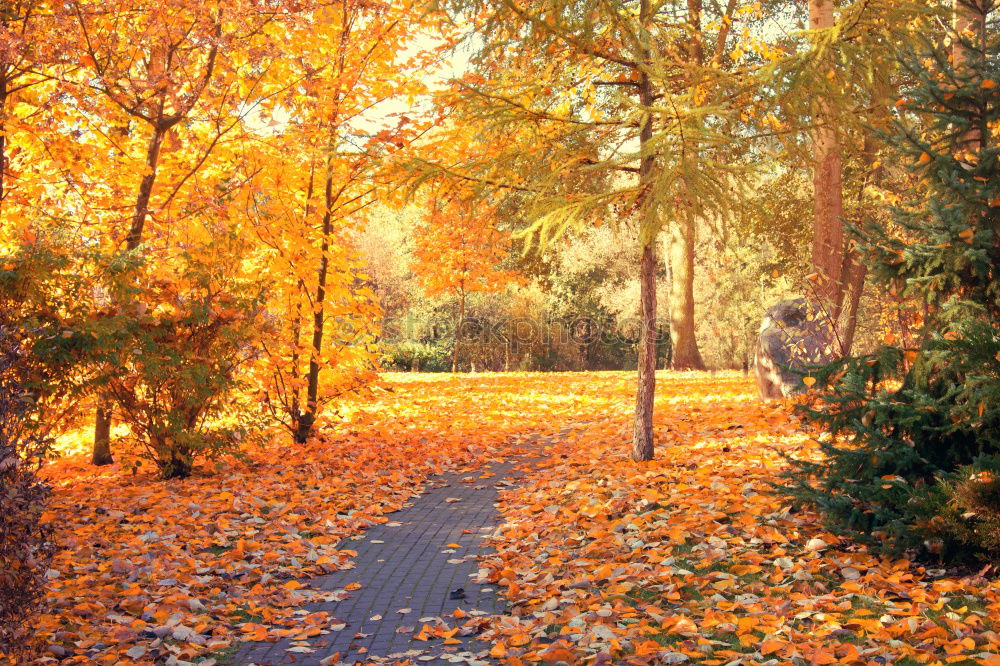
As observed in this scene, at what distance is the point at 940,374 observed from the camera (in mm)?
4812

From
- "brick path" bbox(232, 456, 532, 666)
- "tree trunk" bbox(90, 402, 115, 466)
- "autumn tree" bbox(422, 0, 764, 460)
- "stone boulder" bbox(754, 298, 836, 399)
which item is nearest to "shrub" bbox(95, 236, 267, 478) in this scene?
"tree trunk" bbox(90, 402, 115, 466)

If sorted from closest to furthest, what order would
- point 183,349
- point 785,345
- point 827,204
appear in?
1. point 183,349
2. point 785,345
3. point 827,204

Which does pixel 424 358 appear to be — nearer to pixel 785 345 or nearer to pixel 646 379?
pixel 785 345

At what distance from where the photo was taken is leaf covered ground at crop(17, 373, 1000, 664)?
3.92m

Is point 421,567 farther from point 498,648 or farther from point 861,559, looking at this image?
point 861,559

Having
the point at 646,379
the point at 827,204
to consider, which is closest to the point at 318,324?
the point at 646,379

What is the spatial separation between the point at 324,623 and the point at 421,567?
1102mm

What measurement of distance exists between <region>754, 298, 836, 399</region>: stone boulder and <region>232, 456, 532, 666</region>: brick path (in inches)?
212

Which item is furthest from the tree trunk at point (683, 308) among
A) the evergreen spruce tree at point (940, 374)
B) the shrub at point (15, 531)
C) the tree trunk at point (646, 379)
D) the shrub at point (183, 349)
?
the shrub at point (15, 531)

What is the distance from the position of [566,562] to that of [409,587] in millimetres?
1091

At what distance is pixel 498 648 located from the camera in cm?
403

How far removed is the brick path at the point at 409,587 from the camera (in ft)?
13.5

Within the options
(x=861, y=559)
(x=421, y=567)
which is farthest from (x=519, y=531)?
(x=861, y=559)

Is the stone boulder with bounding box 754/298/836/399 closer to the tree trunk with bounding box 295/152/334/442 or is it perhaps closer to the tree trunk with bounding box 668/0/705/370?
the tree trunk with bounding box 295/152/334/442
